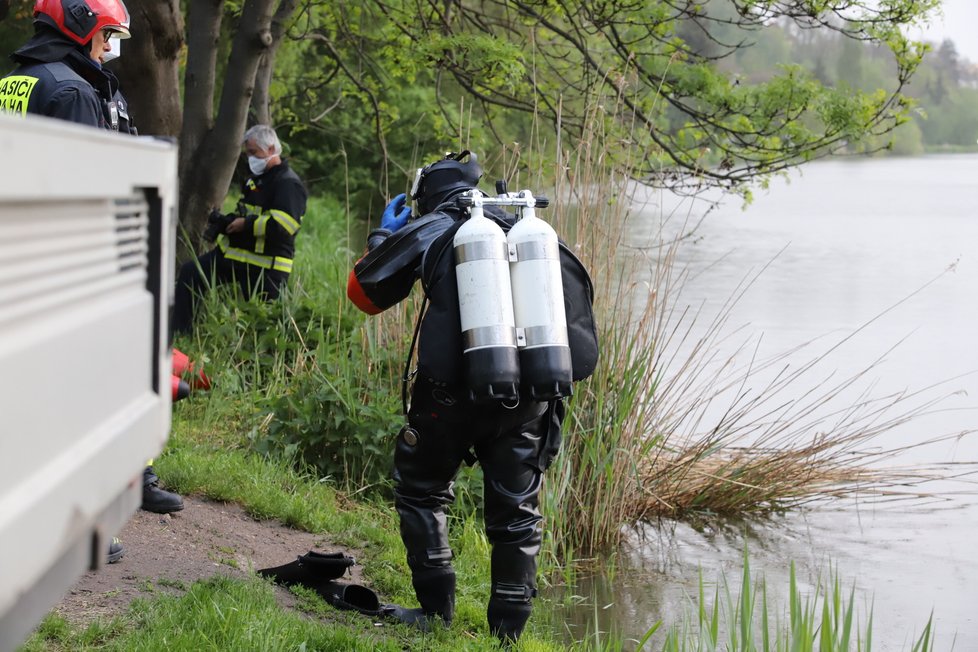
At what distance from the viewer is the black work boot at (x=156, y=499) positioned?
4969 millimetres

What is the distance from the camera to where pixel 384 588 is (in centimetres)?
489

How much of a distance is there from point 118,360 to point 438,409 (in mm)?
2147

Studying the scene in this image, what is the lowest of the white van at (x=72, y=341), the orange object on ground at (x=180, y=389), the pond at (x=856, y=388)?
the pond at (x=856, y=388)

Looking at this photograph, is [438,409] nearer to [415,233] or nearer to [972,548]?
[415,233]

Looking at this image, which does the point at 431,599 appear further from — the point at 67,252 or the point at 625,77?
the point at 625,77

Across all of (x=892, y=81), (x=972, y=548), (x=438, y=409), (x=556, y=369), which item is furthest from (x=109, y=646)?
(x=892, y=81)

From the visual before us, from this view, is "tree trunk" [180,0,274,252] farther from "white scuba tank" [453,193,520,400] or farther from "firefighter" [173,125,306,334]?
"white scuba tank" [453,193,520,400]

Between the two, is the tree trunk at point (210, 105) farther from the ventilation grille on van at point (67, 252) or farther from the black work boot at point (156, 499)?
the ventilation grille on van at point (67, 252)

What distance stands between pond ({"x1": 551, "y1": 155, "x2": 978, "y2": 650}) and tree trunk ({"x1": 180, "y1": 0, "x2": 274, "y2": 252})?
9.74 ft

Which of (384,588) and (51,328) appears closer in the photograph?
(51,328)

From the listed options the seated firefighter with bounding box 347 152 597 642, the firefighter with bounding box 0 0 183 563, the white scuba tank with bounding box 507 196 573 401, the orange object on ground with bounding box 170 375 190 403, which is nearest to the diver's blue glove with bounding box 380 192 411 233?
the seated firefighter with bounding box 347 152 597 642

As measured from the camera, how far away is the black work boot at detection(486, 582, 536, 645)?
13.2ft

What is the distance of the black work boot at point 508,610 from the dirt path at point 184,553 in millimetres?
776

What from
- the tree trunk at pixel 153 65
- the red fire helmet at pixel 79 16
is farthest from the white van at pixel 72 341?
the tree trunk at pixel 153 65
